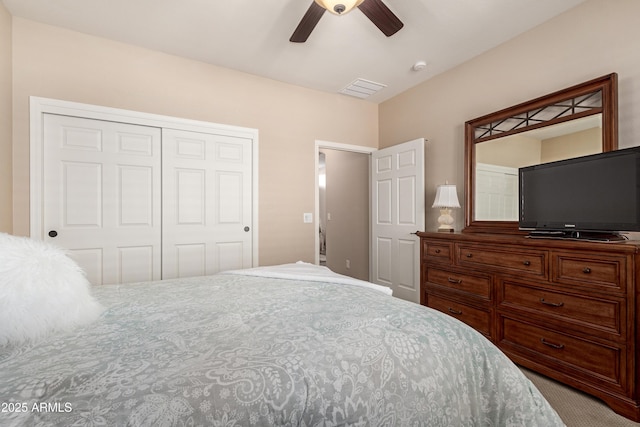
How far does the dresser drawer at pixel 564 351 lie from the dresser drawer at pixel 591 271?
0.35 meters

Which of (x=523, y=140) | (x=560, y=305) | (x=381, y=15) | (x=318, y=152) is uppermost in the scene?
(x=381, y=15)

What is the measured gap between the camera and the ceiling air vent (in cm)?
357

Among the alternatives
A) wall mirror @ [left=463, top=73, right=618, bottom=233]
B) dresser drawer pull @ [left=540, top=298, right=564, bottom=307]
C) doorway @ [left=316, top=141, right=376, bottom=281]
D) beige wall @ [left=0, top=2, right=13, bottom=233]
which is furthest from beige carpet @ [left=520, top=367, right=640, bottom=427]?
beige wall @ [left=0, top=2, right=13, bottom=233]

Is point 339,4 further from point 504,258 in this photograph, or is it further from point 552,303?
point 552,303

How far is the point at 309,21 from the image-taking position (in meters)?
2.06

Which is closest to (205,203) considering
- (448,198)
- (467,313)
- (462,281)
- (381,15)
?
(381,15)

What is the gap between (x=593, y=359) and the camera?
1781 millimetres

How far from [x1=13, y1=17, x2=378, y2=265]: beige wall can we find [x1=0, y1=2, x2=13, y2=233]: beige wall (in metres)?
0.06

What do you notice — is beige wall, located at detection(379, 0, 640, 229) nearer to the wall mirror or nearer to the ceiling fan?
the wall mirror

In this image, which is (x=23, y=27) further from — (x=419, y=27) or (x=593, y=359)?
(x=593, y=359)

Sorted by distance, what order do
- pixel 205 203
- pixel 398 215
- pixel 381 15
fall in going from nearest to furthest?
1. pixel 381 15
2. pixel 205 203
3. pixel 398 215

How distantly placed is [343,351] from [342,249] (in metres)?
4.11

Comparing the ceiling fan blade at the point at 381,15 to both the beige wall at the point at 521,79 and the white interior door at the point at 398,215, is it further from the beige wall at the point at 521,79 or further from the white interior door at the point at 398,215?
the white interior door at the point at 398,215

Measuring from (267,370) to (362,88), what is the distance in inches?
142
